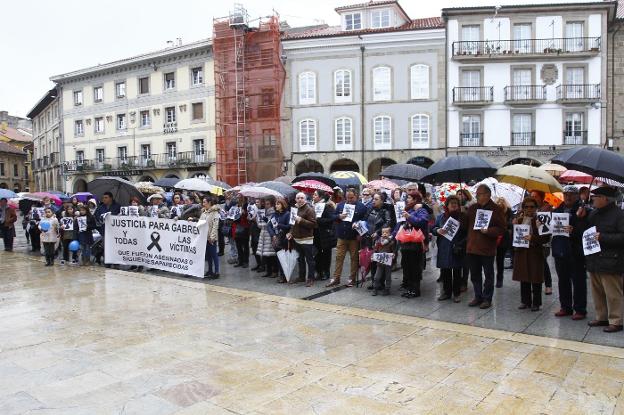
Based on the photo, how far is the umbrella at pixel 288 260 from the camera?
965 centimetres

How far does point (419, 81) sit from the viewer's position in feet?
99.9

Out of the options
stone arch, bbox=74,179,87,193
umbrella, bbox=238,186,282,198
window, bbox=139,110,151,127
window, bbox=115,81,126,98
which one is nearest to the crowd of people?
umbrella, bbox=238,186,282,198

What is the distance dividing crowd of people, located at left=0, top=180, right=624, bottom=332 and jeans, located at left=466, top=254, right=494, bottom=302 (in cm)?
1

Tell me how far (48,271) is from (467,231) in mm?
9354

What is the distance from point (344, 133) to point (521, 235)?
82.7 ft

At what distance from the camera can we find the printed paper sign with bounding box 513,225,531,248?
718 centimetres

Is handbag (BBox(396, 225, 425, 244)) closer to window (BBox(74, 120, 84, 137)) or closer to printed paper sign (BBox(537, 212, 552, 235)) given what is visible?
printed paper sign (BBox(537, 212, 552, 235))

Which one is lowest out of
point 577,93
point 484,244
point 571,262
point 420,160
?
point 571,262

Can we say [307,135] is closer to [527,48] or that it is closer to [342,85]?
[342,85]

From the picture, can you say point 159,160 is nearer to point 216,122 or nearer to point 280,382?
point 216,122

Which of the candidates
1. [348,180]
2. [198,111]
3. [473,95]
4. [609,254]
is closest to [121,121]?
[198,111]

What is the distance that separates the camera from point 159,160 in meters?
38.0

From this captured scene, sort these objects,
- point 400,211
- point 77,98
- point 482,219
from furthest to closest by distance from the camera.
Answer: point 77,98
point 400,211
point 482,219

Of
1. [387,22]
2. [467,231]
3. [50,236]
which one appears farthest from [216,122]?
[467,231]
